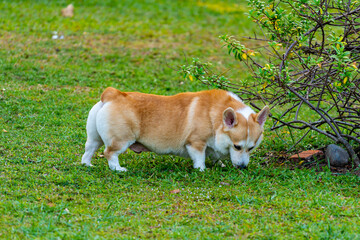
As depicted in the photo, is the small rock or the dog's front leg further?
the small rock

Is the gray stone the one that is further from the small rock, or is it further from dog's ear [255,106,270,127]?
dog's ear [255,106,270,127]

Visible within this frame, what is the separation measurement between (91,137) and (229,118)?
1.99 metres

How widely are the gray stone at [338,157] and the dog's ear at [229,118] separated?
5.69 feet

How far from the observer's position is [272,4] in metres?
7.54

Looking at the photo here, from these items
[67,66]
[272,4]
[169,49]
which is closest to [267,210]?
[272,4]

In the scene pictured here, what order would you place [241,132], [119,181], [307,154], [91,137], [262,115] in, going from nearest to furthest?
[119,181], [241,132], [262,115], [91,137], [307,154]

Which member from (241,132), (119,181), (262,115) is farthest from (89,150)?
(262,115)

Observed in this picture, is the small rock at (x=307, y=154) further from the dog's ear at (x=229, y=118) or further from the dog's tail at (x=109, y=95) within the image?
the dog's tail at (x=109, y=95)

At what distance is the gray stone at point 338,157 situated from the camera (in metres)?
7.41

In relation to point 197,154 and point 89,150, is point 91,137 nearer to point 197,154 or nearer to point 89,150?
point 89,150

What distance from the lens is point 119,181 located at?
6637mm

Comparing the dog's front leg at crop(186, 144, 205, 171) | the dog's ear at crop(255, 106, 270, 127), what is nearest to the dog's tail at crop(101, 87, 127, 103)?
the dog's front leg at crop(186, 144, 205, 171)

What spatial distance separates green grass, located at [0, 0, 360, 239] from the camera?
17.3ft

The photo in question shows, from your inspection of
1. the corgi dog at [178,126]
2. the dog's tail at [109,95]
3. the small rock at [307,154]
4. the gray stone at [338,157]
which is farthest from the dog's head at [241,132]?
the dog's tail at [109,95]
